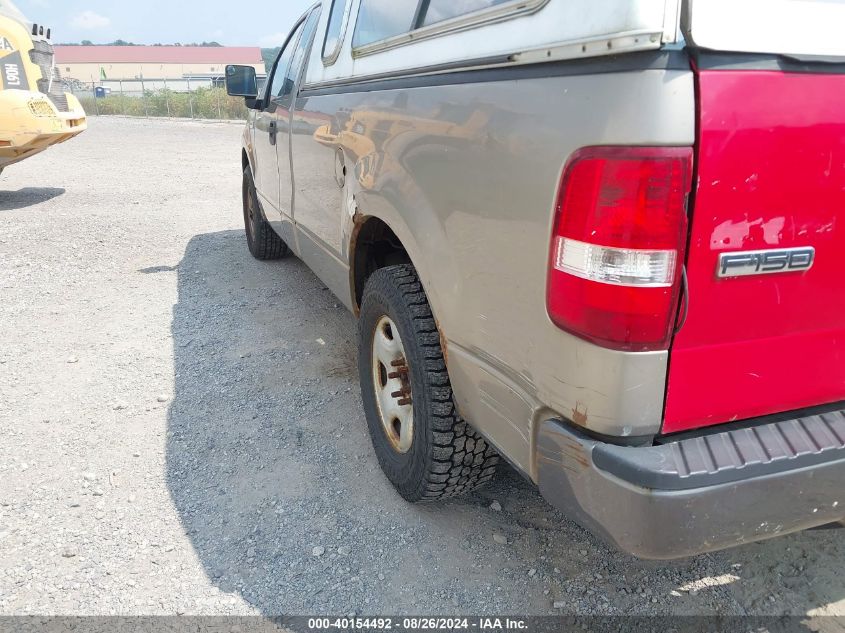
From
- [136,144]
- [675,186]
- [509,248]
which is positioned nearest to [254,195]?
[509,248]

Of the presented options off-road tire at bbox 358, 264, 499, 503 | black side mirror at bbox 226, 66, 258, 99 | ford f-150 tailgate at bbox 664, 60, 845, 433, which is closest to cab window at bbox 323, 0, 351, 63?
off-road tire at bbox 358, 264, 499, 503

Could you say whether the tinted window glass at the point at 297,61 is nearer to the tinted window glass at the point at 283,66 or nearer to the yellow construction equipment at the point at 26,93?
the tinted window glass at the point at 283,66

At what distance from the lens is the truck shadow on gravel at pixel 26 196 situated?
337 inches

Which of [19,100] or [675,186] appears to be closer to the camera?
[675,186]

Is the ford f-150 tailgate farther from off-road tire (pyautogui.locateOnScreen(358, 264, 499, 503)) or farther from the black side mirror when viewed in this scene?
the black side mirror

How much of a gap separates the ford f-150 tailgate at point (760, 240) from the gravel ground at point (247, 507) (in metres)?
0.98

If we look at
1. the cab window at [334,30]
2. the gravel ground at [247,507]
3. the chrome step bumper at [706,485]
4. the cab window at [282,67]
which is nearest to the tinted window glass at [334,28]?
the cab window at [334,30]

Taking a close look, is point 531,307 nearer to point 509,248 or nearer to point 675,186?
point 509,248

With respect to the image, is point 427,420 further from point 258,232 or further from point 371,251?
point 258,232

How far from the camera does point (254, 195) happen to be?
17.9 ft

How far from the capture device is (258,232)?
5648mm

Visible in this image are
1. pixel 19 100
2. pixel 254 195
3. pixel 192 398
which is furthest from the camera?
pixel 19 100

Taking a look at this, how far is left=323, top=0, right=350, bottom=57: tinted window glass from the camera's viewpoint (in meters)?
3.16

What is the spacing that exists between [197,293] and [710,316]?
431cm
